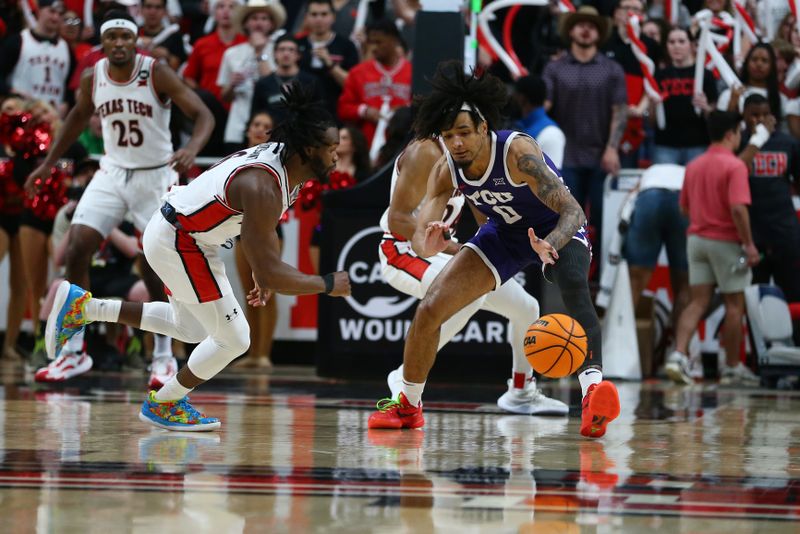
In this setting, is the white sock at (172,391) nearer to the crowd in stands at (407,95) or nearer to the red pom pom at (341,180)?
the crowd in stands at (407,95)

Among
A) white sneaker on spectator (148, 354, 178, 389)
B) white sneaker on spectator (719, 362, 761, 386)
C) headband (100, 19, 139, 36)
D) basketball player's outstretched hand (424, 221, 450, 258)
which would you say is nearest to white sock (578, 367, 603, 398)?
basketball player's outstretched hand (424, 221, 450, 258)

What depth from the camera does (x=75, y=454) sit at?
5934mm

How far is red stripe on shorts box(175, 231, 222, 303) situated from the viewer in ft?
22.8

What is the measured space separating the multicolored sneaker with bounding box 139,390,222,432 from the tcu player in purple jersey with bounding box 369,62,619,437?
936 mm

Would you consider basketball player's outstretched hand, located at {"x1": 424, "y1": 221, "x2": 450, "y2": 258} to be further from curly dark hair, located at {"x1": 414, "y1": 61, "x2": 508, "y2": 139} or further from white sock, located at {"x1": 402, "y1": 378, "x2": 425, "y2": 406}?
white sock, located at {"x1": 402, "y1": 378, "x2": 425, "y2": 406}

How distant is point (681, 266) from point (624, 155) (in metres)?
1.33

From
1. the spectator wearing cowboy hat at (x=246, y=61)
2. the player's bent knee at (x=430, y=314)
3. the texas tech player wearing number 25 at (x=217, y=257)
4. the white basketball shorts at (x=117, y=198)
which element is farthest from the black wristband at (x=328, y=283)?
the spectator wearing cowboy hat at (x=246, y=61)

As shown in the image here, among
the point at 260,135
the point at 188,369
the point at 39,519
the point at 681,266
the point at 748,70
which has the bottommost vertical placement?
the point at 39,519

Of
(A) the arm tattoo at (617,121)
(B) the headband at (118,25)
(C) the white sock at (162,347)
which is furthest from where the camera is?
(A) the arm tattoo at (617,121)

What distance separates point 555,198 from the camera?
674 cm

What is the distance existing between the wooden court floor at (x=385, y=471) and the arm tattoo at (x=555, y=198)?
1063 millimetres

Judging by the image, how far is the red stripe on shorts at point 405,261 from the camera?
27.8ft

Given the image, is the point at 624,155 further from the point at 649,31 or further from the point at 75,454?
the point at 75,454

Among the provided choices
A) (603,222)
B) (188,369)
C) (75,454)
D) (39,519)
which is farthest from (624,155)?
(39,519)
